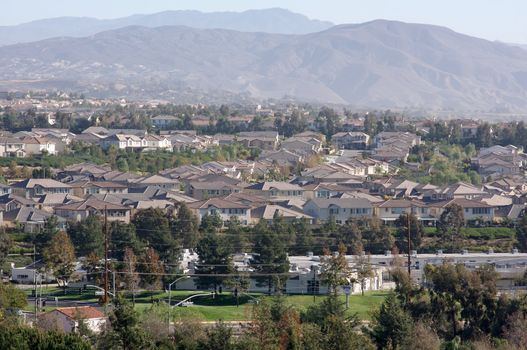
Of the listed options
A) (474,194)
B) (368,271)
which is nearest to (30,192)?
(474,194)

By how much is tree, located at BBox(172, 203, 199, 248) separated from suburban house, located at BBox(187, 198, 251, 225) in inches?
111

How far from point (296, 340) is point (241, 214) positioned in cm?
2019

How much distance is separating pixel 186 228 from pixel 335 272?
730 cm

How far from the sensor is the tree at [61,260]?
30.6 meters

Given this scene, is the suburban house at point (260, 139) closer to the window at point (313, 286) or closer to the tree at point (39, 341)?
the window at point (313, 286)

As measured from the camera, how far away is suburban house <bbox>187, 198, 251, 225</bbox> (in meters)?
40.6

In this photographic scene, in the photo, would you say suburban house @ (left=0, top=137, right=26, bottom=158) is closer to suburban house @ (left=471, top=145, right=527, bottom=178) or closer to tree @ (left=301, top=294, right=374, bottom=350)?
suburban house @ (left=471, top=145, right=527, bottom=178)

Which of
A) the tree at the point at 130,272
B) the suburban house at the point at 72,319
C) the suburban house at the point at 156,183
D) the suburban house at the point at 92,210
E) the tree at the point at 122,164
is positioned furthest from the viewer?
the tree at the point at 122,164

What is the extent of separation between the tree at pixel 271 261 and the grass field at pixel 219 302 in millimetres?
760

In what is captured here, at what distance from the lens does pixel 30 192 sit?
4397cm

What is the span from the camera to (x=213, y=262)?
30.8 metres

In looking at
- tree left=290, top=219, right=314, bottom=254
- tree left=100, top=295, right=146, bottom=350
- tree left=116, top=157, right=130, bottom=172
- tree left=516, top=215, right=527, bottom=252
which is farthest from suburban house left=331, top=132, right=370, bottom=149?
tree left=100, top=295, right=146, bottom=350

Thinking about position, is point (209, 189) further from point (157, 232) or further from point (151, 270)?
point (151, 270)

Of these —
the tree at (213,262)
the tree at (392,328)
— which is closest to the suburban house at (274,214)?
the tree at (213,262)
